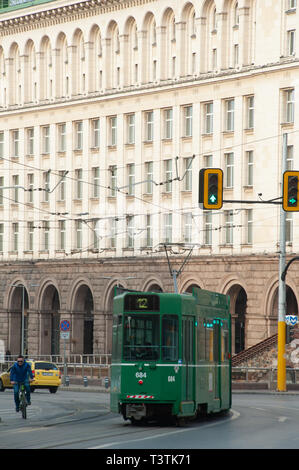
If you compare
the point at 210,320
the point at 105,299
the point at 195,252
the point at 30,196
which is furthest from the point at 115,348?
the point at 30,196

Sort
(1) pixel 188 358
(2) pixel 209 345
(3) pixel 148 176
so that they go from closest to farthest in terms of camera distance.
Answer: (1) pixel 188 358 < (2) pixel 209 345 < (3) pixel 148 176

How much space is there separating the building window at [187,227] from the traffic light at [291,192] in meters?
46.2

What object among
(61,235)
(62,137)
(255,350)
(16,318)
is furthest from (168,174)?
(16,318)

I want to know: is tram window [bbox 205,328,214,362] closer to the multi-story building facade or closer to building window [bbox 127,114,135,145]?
the multi-story building facade

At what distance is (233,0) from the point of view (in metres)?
77.9

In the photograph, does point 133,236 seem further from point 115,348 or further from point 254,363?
point 115,348

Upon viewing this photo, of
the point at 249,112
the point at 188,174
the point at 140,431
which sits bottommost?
the point at 140,431

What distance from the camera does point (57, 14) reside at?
90.0 m

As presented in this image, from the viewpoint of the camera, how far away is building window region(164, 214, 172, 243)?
82.4 meters

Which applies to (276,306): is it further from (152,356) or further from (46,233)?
(152,356)

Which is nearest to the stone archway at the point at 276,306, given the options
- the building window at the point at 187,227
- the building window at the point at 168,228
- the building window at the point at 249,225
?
the building window at the point at 249,225

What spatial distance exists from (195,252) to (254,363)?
462 inches

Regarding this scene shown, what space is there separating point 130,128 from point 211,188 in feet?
171

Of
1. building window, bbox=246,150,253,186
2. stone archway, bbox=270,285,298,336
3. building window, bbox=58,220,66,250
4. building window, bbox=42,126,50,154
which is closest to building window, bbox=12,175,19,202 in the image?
building window, bbox=42,126,50,154
